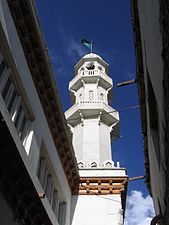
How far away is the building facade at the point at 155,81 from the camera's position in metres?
5.80

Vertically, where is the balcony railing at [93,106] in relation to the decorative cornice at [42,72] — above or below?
above

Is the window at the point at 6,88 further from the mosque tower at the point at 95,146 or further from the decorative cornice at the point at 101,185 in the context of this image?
the decorative cornice at the point at 101,185

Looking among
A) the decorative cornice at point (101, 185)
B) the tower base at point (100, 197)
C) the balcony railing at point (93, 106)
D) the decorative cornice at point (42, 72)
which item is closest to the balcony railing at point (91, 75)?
the balcony railing at point (93, 106)

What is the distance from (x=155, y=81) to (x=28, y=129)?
17.9 feet

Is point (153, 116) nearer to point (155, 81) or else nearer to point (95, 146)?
point (155, 81)

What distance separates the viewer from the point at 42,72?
12.5 meters

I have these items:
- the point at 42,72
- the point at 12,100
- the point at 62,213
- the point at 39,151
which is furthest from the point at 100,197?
the point at 12,100

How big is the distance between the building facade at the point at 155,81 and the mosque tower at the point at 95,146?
2.03 metres

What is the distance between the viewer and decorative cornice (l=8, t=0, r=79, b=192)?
35.7 feet

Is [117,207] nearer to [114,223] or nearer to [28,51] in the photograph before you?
[114,223]

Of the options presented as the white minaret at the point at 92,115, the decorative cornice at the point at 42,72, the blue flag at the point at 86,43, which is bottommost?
the decorative cornice at the point at 42,72

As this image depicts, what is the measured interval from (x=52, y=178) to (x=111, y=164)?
540 centimetres

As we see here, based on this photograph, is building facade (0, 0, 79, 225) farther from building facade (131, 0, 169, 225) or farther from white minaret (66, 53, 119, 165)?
white minaret (66, 53, 119, 165)

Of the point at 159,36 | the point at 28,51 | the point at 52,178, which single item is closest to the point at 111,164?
the point at 52,178
